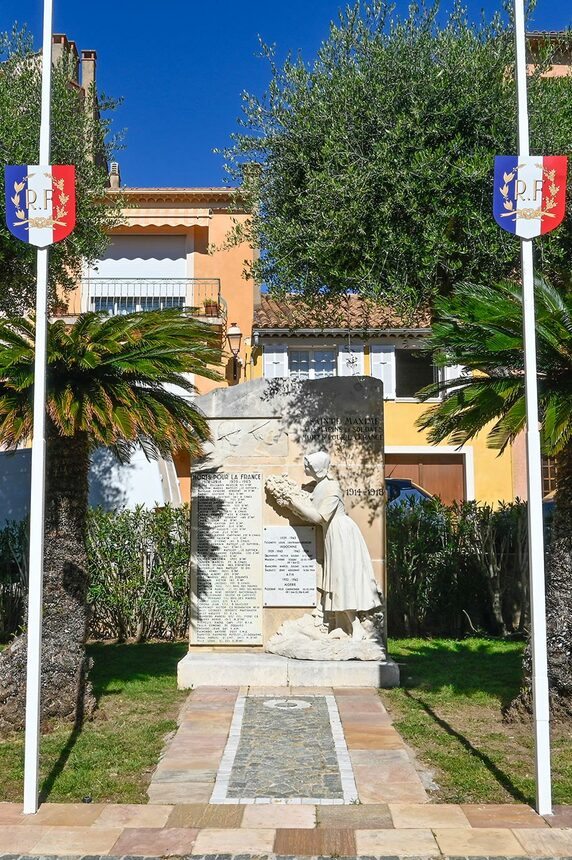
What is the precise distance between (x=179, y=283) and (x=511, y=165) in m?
16.0

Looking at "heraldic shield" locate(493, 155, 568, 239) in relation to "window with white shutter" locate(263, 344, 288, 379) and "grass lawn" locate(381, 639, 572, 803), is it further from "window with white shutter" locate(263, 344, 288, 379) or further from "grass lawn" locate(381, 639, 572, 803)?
"window with white shutter" locate(263, 344, 288, 379)

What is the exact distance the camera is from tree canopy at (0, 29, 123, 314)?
440 inches

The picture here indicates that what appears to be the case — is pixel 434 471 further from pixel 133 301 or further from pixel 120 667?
pixel 120 667

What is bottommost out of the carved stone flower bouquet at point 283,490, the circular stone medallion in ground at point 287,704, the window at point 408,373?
the circular stone medallion in ground at point 287,704

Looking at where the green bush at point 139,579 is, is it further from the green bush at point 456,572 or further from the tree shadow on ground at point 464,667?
the tree shadow on ground at point 464,667

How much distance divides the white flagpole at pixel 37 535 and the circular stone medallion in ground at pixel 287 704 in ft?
9.23

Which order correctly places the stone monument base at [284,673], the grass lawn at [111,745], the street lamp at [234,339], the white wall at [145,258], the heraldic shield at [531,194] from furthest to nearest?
the white wall at [145,258], the street lamp at [234,339], the stone monument base at [284,673], the heraldic shield at [531,194], the grass lawn at [111,745]

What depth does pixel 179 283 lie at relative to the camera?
2122 centimetres

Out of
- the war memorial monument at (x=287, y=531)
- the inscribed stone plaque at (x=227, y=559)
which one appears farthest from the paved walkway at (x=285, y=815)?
the inscribed stone plaque at (x=227, y=559)

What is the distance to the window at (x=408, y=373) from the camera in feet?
72.6

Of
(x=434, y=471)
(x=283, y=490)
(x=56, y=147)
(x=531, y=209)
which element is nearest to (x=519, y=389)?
(x=531, y=209)

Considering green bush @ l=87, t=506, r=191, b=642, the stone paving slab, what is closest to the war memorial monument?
green bush @ l=87, t=506, r=191, b=642

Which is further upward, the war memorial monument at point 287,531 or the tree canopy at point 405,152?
the tree canopy at point 405,152

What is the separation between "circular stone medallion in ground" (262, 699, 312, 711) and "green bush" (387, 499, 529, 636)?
440cm
